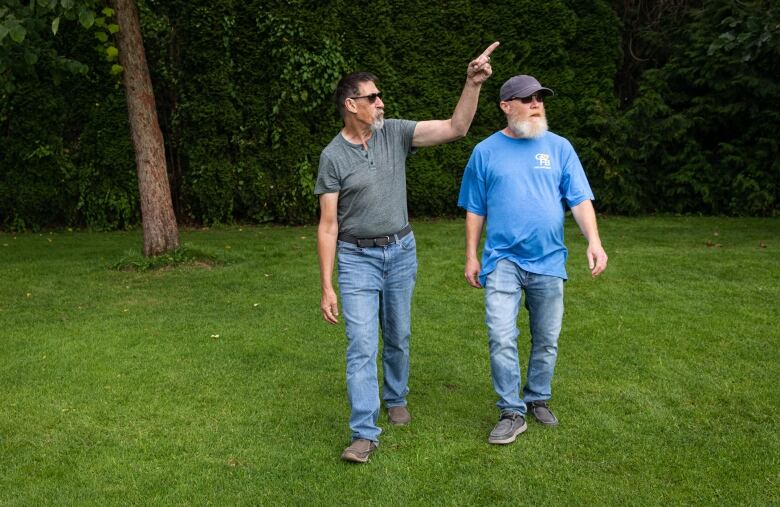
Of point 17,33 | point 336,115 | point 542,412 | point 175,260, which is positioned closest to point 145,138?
point 175,260

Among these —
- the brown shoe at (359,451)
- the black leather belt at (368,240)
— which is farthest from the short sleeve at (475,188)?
the brown shoe at (359,451)

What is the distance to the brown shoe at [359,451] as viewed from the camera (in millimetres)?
4027

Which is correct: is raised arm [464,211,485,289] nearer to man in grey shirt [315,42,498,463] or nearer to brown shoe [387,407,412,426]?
man in grey shirt [315,42,498,463]

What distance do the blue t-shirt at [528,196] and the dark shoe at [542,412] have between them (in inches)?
28.6

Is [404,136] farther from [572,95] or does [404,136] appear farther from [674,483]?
[572,95]

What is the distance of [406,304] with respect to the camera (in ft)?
14.6

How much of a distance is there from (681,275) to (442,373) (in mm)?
3588

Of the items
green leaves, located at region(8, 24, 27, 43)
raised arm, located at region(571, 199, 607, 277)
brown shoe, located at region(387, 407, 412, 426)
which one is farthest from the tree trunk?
raised arm, located at region(571, 199, 607, 277)

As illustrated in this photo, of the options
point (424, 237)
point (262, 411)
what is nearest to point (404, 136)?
point (262, 411)

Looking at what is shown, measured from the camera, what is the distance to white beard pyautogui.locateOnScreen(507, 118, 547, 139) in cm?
428

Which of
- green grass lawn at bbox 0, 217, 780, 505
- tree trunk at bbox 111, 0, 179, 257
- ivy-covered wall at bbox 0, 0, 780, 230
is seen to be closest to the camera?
green grass lawn at bbox 0, 217, 780, 505

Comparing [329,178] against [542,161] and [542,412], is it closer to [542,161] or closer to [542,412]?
[542,161]

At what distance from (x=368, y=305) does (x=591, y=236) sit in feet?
3.93

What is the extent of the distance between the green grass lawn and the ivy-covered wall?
3150mm
